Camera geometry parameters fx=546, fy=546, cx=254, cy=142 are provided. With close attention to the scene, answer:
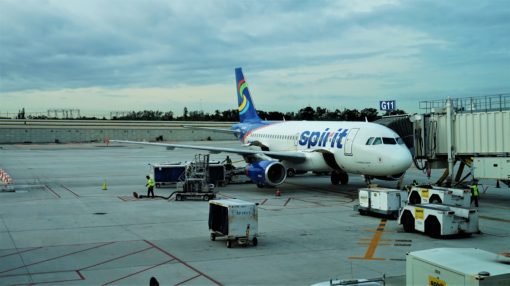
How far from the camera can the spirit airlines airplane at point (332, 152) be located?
93.6 ft

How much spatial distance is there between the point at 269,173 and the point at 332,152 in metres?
3.85

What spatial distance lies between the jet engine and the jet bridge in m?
7.81

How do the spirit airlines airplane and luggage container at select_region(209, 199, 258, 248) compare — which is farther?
the spirit airlines airplane

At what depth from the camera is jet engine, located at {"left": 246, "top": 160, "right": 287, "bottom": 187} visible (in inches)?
1239

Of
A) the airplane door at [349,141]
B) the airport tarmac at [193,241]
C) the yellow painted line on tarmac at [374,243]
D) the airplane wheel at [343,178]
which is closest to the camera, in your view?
the airport tarmac at [193,241]

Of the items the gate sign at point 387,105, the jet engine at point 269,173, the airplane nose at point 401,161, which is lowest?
the jet engine at point 269,173

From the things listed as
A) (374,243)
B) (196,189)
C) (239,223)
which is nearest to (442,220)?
(374,243)

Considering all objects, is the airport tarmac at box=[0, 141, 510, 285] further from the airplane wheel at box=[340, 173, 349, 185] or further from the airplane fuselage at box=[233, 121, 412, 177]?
the airplane wheel at box=[340, 173, 349, 185]

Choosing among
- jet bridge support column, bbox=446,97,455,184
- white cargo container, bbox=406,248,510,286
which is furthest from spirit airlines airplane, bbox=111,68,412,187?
white cargo container, bbox=406,248,510,286

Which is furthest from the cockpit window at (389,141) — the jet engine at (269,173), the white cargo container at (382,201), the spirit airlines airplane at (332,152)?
the jet engine at (269,173)

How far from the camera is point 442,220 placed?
18812 mm

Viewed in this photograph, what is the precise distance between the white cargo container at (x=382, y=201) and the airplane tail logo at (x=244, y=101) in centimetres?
2490

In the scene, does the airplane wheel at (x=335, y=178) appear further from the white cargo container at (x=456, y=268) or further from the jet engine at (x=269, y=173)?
the white cargo container at (x=456, y=268)

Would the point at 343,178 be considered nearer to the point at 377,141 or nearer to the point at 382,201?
the point at 377,141
